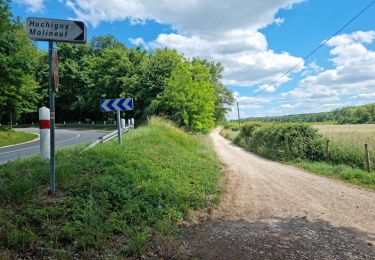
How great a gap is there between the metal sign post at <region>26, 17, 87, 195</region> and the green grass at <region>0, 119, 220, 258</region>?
611 millimetres

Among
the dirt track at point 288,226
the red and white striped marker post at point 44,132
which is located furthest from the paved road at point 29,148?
the dirt track at point 288,226

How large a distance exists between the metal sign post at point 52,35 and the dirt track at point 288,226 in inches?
122

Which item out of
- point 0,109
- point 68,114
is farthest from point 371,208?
point 68,114

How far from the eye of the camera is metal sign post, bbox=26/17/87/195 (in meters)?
5.24

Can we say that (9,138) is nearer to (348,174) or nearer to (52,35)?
(52,35)

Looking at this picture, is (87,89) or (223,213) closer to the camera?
(223,213)

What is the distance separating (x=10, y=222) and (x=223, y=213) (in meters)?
4.42

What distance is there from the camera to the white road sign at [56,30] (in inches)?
206

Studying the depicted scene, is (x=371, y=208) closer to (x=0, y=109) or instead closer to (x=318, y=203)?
(x=318, y=203)

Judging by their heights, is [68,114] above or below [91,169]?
above

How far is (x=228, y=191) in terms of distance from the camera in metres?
9.96

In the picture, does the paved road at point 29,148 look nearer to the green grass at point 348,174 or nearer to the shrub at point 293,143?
the green grass at point 348,174

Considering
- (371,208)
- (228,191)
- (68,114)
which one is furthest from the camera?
(68,114)

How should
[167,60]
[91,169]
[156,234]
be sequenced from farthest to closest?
1. [167,60]
2. [91,169]
3. [156,234]
